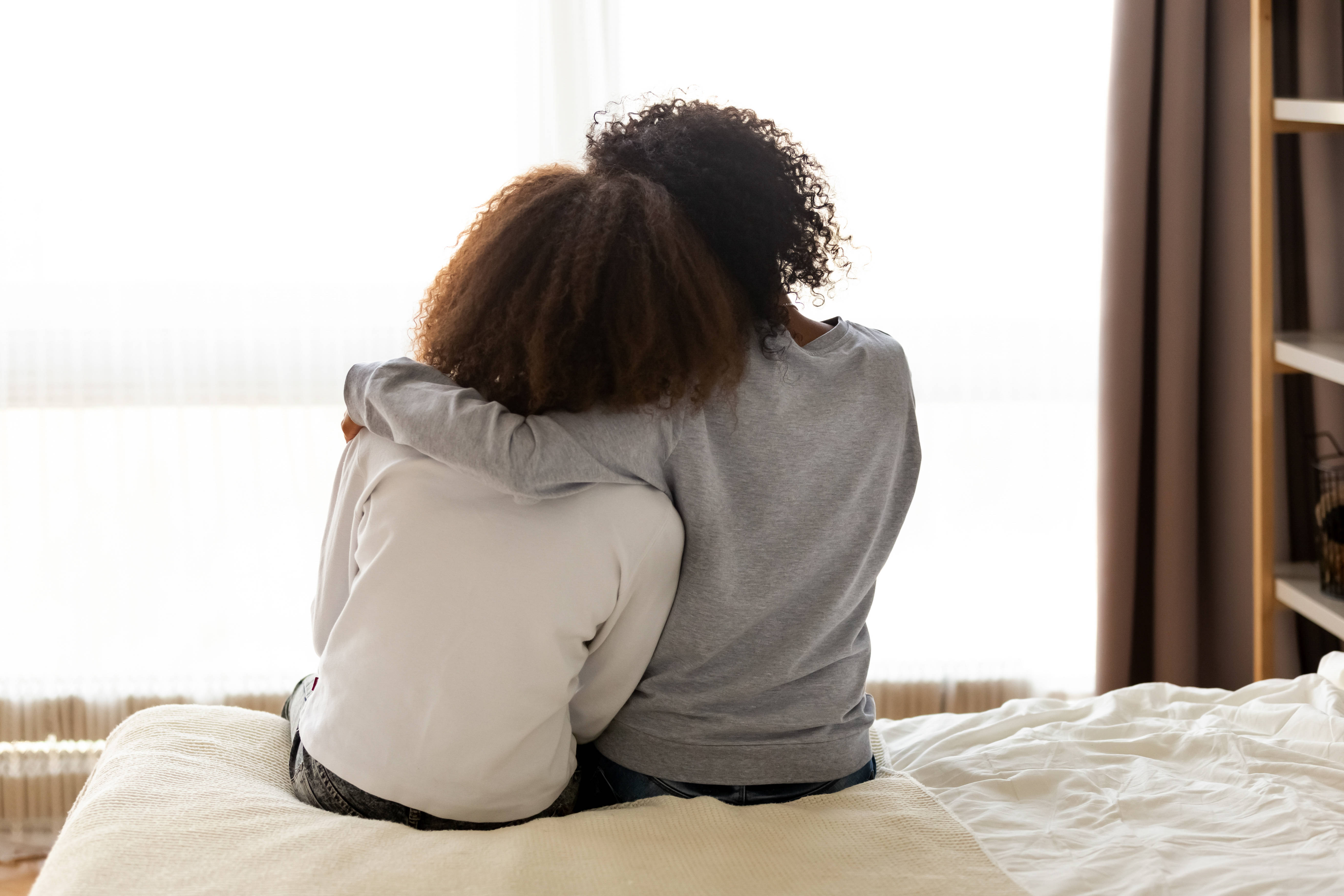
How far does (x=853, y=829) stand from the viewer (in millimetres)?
1021

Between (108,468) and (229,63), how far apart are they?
2.62ft

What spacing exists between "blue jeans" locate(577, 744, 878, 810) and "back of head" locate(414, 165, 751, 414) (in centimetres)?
40

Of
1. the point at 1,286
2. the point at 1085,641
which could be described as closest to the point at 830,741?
the point at 1085,641

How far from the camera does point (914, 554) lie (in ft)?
7.42

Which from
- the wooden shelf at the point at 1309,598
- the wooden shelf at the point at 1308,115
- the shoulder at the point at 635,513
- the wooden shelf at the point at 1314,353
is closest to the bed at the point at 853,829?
the shoulder at the point at 635,513

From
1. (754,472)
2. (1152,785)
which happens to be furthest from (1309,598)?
(754,472)

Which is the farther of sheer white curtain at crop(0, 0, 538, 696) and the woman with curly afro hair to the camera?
sheer white curtain at crop(0, 0, 538, 696)

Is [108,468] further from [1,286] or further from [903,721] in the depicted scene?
[903,721]

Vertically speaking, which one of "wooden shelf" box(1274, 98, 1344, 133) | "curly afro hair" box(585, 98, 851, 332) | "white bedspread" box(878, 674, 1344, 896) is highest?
"wooden shelf" box(1274, 98, 1344, 133)

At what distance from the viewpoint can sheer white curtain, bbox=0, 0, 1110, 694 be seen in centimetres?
209

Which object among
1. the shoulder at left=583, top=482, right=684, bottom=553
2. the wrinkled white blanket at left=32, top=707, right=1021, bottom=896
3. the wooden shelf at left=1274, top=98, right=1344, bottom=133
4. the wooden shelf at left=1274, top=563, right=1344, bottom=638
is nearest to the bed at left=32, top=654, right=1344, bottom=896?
the wrinkled white blanket at left=32, top=707, right=1021, bottom=896

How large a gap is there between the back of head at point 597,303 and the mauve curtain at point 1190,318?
4.37ft

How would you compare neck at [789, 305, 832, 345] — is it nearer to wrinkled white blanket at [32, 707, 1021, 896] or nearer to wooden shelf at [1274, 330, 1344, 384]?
wrinkled white blanket at [32, 707, 1021, 896]

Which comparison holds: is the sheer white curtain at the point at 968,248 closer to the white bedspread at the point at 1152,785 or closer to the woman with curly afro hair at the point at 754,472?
the white bedspread at the point at 1152,785
